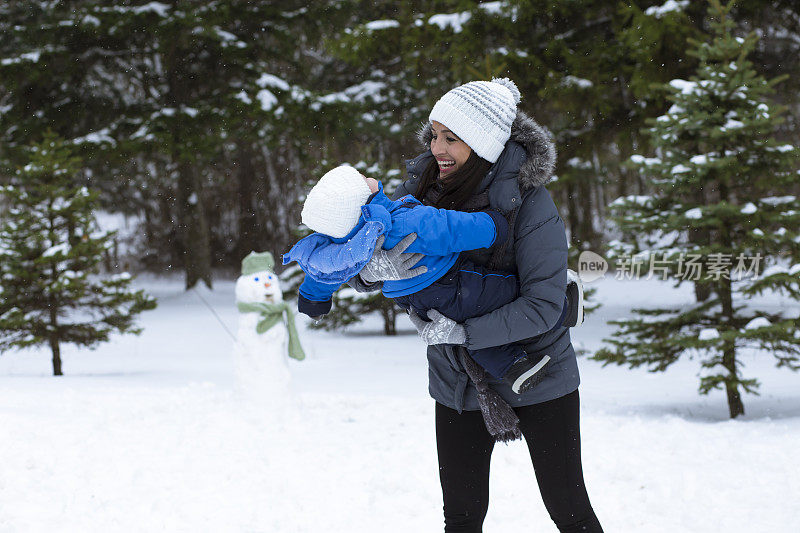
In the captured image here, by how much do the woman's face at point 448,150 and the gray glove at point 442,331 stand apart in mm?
504

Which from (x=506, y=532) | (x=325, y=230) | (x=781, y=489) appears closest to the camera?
(x=325, y=230)

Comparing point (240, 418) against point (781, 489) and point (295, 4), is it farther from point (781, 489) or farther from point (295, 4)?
point (295, 4)

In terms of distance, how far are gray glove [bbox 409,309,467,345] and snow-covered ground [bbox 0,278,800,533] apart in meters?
2.58

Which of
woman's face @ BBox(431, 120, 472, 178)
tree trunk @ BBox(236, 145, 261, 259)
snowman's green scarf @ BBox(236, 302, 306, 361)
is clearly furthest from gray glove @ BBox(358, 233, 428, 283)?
tree trunk @ BBox(236, 145, 261, 259)

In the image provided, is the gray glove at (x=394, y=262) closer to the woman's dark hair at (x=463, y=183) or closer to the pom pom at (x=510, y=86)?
the woman's dark hair at (x=463, y=183)

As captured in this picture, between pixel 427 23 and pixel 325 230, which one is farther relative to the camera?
pixel 427 23

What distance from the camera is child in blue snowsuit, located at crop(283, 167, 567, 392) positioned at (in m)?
2.07

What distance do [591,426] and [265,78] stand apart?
1317 cm

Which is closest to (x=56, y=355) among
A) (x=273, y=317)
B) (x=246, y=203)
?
(x=273, y=317)

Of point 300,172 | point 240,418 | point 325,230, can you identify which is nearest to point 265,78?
point 300,172

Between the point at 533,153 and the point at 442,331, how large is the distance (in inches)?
25.7

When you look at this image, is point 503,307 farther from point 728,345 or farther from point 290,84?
point 290,84

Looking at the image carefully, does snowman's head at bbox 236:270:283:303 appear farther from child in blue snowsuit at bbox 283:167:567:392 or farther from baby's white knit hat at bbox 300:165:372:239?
baby's white knit hat at bbox 300:165:372:239

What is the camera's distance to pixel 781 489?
484 centimetres
